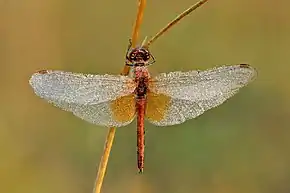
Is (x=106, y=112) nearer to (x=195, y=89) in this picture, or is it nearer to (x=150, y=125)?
(x=195, y=89)

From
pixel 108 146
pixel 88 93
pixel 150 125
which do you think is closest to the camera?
pixel 108 146

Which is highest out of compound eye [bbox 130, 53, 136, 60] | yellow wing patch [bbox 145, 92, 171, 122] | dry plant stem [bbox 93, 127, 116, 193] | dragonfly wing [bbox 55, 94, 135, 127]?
compound eye [bbox 130, 53, 136, 60]

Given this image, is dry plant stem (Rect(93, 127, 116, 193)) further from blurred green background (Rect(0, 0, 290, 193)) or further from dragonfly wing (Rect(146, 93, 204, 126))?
blurred green background (Rect(0, 0, 290, 193))

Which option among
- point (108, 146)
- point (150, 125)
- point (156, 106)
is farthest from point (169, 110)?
→ point (150, 125)

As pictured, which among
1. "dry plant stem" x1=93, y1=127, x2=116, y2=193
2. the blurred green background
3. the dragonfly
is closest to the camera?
"dry plant stem" x1=93, y1=127, x2=116, y2=193

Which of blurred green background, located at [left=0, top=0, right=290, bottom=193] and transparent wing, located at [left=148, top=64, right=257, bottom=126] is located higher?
blurred green background, located at [left=0, top=0, right=290, bottom=193]

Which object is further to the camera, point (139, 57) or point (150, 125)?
point (150, 125)

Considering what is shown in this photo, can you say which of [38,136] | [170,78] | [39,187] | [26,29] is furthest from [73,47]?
[170,78]

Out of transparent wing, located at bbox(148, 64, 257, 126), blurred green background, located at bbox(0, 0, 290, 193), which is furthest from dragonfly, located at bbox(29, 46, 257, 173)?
blurred green background, located at bbox(0, 0, 290, 193)
